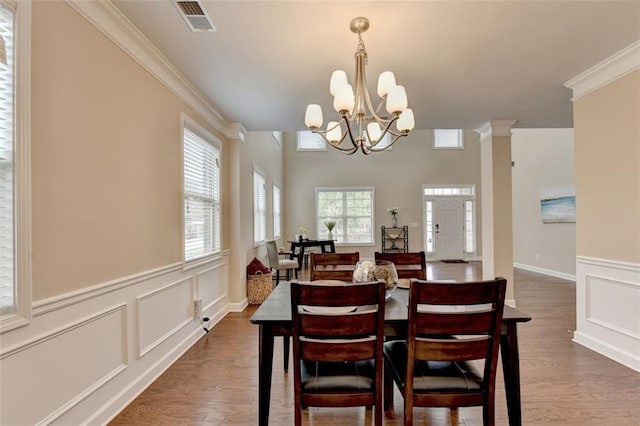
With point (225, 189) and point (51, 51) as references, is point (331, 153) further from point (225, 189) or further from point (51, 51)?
point (51, 51)

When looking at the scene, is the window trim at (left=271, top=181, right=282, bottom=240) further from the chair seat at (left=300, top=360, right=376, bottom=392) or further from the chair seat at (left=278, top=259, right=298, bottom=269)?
the chair seat at (left=300, top=360, right=376, bottom=392)

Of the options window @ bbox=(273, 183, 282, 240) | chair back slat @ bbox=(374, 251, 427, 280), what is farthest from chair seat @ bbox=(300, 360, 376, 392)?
window @ bbox=(273, 183, 282, 240)

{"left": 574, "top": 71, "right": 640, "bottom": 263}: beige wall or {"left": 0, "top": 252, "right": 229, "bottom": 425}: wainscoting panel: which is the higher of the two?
{"left": 574, "top": 71, "right": 640, "bottom": 263}: beige wall

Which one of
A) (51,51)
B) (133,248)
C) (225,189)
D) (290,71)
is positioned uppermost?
(290,71)

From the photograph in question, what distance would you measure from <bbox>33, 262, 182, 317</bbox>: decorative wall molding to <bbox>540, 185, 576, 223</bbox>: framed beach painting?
22.4 ft

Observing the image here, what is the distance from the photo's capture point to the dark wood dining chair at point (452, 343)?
1.40 metres

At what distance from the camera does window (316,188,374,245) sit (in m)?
9.27

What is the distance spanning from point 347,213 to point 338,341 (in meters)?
7.84

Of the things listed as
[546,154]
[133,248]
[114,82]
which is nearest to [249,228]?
[133,248]

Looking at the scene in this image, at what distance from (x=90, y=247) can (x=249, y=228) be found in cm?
304

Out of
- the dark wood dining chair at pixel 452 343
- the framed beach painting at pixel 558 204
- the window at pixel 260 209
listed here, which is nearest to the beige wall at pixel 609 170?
the dark wood dining chair at pixel 452 343

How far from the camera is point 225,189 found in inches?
169

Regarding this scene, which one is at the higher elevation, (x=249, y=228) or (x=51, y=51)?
(x=51, y=51)

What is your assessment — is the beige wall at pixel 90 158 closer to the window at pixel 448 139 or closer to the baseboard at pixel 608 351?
the baseboard at pixel 608 351
